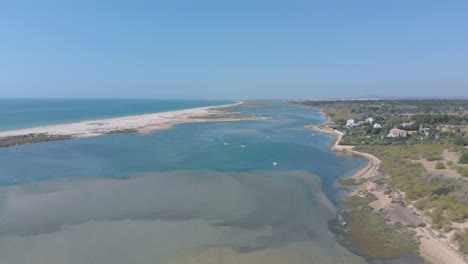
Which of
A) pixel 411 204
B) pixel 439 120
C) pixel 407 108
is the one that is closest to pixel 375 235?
pixel 411 204

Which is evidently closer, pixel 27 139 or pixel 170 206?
pixel 170 206

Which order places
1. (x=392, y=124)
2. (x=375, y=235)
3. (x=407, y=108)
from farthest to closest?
1. (x=407, y=108)
2. (x=392, y=124)
3. (x=375, y=235)

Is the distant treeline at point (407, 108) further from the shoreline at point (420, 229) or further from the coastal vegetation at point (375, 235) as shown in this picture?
the coastal vegetation at point (375, 235)

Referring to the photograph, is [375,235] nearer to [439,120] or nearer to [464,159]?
[464,159]

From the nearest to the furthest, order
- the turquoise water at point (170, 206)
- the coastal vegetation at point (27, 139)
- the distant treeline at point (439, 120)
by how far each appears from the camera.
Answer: the turquoise water at point (170, 206) → the coastal vegetation at point (27, 139) → the distant treeline at point (439, 120)

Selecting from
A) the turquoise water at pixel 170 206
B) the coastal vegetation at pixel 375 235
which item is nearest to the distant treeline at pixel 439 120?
the turquoise water at pixel 170 206

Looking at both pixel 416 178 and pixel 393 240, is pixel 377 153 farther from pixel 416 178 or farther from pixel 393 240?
pixel 393 240

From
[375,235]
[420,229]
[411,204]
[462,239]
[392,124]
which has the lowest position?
[375,235]

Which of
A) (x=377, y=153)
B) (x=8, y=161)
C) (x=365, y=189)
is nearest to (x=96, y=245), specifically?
(x=365, y=189)
